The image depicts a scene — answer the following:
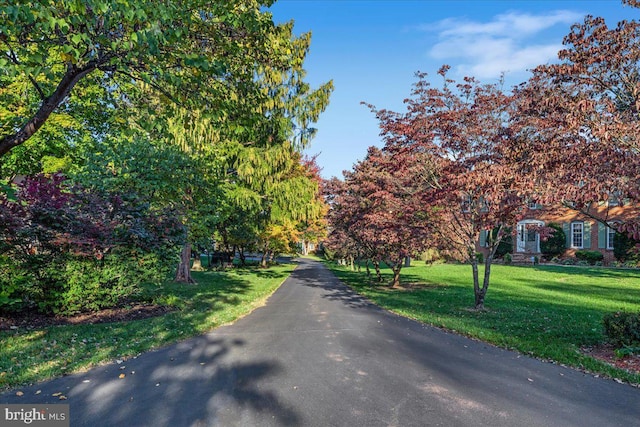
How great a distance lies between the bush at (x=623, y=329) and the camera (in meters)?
6.33

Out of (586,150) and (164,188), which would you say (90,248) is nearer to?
(164,188)

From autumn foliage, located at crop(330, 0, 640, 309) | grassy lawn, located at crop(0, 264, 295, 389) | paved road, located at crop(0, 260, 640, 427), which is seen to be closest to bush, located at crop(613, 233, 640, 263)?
autumn foliage, located at crop(330, 0, 640, 309)

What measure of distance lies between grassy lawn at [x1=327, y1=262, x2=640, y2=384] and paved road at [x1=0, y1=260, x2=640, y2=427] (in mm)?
845

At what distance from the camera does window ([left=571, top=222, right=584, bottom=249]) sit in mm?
A: 29741

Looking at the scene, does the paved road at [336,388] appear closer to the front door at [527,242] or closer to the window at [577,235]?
the front door at [527,242]

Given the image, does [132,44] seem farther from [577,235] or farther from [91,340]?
[577,235]

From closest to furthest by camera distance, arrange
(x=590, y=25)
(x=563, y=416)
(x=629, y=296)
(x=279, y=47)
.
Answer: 1. (x=563, y=416)
2. (x=590, y=25)
3. (x=279, y=47)
4. (x=629, y=296)

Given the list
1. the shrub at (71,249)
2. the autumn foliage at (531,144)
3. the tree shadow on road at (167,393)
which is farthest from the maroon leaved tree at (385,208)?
the tree shadow on road at (167,393)

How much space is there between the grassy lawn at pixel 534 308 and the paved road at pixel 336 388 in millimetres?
845

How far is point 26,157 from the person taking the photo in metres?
16.2

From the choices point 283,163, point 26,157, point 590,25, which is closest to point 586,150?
point 590,25

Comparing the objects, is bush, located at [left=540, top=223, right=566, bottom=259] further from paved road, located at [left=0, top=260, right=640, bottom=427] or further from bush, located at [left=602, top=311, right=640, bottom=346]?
paved road, located at [left=0, top=260, right=640, bottom=427]

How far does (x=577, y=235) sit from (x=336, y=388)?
1292 inches

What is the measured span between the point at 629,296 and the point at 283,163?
545 inches
